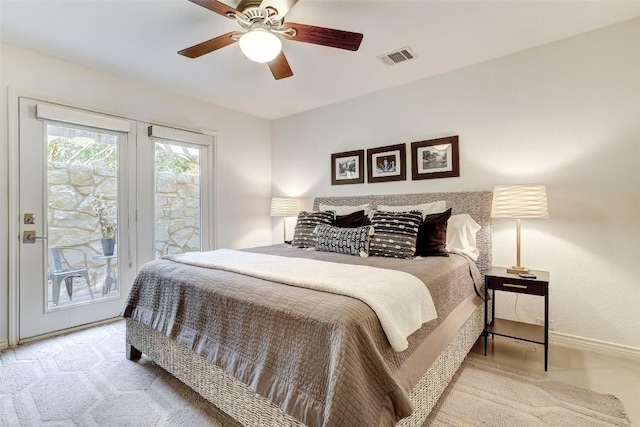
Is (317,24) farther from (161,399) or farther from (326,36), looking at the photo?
(161,399)

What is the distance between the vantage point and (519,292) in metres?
2.19

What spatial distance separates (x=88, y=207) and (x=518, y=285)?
3867 mm

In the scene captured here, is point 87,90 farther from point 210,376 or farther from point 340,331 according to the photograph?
point 340,331

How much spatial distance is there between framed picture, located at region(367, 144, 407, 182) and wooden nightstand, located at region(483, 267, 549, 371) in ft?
4.54

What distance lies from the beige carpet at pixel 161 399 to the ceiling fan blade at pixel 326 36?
227cm

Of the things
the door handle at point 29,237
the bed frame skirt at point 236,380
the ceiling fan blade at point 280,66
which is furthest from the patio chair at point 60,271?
the ceiling fan blade at point 280,66

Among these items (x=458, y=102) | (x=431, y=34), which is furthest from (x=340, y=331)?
(x=458, y=102)

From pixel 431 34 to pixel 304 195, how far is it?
250cm

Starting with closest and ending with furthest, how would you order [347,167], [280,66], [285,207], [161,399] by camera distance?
[161,399] → [280,66] → [347,167] → [285,207]

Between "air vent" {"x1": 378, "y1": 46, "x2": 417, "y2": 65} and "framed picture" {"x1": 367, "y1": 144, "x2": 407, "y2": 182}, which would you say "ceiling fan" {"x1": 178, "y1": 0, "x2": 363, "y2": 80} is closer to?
"air vent" {"x1": 378, "y1": 46, "x2": 417, "y2": 65}

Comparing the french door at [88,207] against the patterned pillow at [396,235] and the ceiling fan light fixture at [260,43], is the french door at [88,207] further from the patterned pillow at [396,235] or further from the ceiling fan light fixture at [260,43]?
the patterned pillow at [396,235]

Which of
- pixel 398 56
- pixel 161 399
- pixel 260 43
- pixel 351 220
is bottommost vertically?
pixel 161 399

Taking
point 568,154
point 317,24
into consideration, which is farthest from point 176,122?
point 568,154

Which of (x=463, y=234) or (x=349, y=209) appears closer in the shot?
(x=463, y=234)
